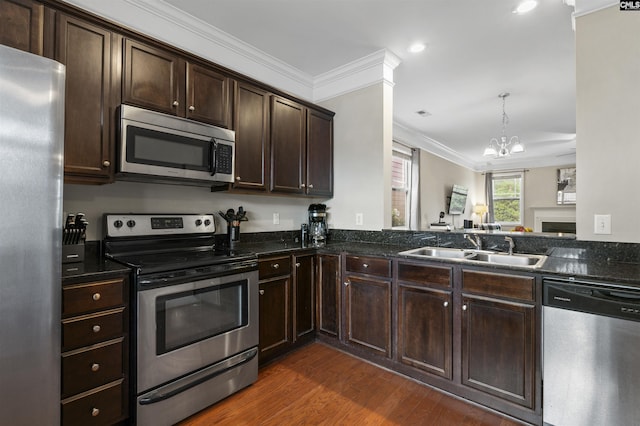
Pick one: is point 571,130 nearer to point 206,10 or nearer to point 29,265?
point 206,10

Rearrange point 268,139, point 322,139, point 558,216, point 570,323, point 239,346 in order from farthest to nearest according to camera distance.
Result: point 558,216 < point 322,139 < point 268,139 < point 239,346 < point 570,323

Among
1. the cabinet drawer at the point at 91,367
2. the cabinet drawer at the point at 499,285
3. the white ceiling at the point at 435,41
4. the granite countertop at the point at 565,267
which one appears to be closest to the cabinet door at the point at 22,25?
the white ceiling at the point at 435,41

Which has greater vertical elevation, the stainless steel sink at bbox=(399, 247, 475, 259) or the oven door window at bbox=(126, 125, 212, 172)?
the oven door window at bbox=(126, 125, 212, 172)

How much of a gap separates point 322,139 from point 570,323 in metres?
2.61

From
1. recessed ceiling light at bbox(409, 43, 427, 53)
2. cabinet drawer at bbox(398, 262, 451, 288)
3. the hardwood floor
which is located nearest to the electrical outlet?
cabinet drawer at bbox(398, 262, 451, 288)

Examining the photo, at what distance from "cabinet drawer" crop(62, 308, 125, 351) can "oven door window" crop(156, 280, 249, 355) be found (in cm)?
19

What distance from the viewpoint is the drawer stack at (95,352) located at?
1.44m

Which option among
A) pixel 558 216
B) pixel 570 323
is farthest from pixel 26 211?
pixel 558 216

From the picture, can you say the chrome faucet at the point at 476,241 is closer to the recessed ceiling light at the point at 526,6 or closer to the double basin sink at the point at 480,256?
the double basin sink at the point at 480,256

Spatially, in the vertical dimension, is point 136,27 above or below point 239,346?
above

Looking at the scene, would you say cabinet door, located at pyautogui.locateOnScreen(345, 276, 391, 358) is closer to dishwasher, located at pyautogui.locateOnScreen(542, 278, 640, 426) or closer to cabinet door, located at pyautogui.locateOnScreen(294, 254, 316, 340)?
cabinet door, located at pyautogui.locateOnScreen(294, 254, 316, 340)

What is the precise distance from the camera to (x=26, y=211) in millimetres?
1224

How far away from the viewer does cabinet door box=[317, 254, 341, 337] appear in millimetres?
2715

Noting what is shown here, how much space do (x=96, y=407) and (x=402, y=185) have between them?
5.12 m
